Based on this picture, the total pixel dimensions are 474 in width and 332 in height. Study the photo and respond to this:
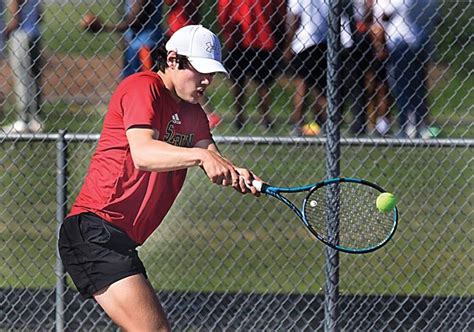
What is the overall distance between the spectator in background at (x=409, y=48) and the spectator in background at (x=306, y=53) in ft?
1.30

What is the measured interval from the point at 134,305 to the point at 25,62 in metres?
3.27

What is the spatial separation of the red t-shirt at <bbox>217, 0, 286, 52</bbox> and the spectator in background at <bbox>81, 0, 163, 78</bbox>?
397 mm

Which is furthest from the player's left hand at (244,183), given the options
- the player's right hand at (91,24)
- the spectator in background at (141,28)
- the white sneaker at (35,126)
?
the white sneaker at (35,126)

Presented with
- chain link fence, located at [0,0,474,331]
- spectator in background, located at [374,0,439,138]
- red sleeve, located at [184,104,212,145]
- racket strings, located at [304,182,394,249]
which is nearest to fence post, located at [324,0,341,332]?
chain link fence, located at [0,0,474,331]

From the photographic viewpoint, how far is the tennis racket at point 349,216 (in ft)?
16.5

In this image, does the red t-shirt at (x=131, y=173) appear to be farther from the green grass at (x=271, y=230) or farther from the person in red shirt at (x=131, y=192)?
the green grass at (x=271, y=230)

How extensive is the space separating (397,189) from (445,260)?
0.50 m

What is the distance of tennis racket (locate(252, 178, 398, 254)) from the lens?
198 inches

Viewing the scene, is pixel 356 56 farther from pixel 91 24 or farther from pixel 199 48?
pixel 199 48

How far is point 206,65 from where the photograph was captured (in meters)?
4.31

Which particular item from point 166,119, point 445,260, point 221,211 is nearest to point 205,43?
point 166,119

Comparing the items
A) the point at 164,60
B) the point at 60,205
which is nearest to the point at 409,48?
the point at 60,205

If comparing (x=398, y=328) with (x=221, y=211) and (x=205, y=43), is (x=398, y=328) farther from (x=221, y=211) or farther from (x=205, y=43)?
(x=205, y=43)

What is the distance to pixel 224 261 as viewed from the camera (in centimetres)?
662
